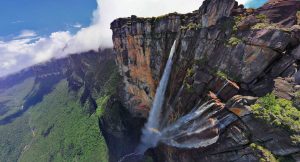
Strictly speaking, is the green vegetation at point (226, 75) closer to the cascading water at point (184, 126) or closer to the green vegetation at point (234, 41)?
the cascading water at point (184, 126)

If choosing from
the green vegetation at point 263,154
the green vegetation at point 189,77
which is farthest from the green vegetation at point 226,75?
the green vegetation at point 263,154

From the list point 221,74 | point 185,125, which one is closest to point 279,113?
point 221,74

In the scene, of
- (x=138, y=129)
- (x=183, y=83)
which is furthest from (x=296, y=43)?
(x=138, y=129)

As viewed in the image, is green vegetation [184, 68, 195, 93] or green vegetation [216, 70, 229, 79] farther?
green vegetation [184, 68, 195, 93]

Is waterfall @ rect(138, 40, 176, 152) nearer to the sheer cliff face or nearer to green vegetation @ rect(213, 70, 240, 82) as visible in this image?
the sheer cliff face

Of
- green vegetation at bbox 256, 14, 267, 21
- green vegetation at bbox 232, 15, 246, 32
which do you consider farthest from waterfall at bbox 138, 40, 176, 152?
green vegetation at bbox 256, 14, 267, 21
